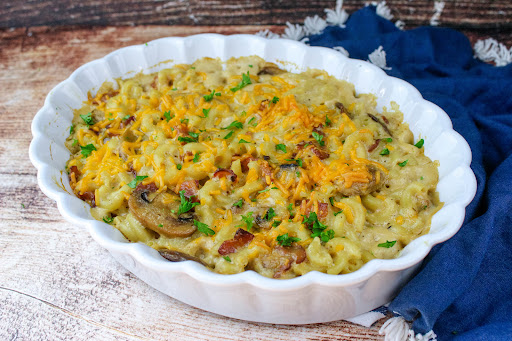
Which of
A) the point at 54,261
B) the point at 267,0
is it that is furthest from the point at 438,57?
the point at 54,261

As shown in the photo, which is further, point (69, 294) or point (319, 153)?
point (319, 153)

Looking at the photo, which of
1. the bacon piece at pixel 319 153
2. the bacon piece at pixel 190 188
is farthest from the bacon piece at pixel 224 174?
the bacon piece at pixel 319 153

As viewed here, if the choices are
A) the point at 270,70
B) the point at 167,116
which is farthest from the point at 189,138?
the point at 270,70

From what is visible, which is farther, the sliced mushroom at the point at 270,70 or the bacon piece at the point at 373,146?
the sliced mushroom at the point at 270,70

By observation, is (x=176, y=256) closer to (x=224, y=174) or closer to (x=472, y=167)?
(x=224, y=174)

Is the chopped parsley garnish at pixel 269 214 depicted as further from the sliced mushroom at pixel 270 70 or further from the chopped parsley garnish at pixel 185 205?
the sliced mushroom at pixel 270 70

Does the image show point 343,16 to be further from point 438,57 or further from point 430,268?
point 430,268
